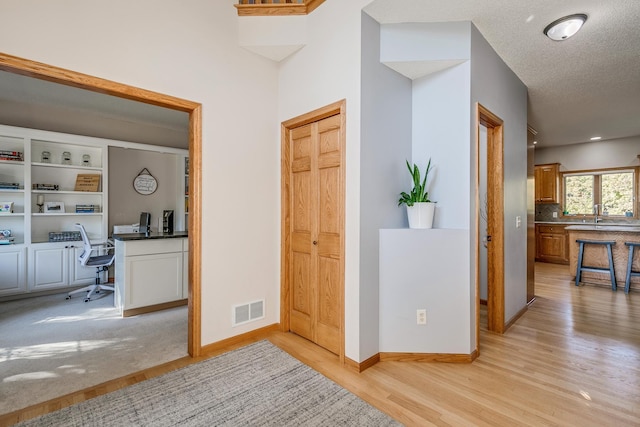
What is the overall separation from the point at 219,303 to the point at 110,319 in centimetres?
160

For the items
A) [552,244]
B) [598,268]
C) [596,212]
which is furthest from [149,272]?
[596,212]

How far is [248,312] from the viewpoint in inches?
110

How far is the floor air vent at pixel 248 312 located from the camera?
2.70 metres

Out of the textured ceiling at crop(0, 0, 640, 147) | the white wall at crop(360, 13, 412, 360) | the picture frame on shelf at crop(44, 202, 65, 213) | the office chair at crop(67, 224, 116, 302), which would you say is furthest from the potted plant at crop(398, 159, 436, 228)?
the picture frame on shelf at crop(44, 202, 65, 213)

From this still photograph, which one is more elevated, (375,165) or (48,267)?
(375,165)

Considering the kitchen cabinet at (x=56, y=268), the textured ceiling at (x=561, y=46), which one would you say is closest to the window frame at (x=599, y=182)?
the textured ceiling at (x=561, y=46)

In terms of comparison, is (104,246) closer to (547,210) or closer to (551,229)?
(551,229)

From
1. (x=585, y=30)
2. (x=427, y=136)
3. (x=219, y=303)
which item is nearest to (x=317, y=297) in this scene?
(x=219, y=303)

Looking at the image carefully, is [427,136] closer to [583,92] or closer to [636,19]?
[636,19]

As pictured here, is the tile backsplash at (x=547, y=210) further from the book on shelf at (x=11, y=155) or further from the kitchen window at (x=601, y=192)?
the book on shelf at (x=11, y=155)

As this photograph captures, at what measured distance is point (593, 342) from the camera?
270 cm

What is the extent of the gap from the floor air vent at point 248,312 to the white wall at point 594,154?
7.51m

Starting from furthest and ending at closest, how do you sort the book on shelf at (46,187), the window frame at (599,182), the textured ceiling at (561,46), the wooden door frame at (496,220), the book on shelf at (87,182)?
the window frame at (599,182) → the book on shelf at (87,182) → the book on shelf at (46,187) → the wooden door frame at (496,220) → the textured ceiling at (561,46)

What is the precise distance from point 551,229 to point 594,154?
5.92ft
